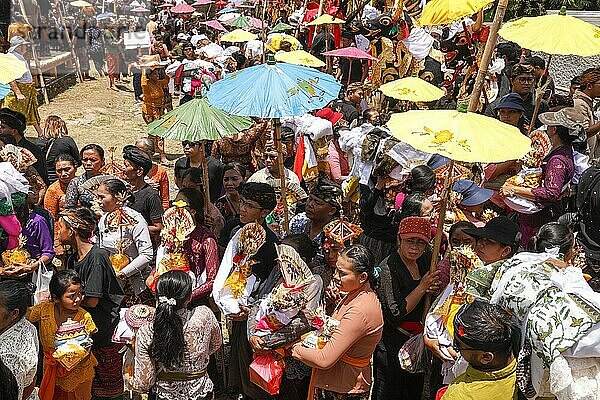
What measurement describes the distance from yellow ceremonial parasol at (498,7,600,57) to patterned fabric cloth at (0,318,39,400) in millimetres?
4111

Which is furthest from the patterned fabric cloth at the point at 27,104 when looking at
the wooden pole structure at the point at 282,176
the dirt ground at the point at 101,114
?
the wooden pole structure at the point at 282,176

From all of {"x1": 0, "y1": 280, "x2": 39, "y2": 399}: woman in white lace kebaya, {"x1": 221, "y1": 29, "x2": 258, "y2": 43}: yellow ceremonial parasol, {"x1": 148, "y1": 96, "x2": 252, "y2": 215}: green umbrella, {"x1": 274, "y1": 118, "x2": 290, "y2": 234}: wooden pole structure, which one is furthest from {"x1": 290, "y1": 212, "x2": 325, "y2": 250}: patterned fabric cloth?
{"x1": 221, "y1": 29, "x2": 258, "y2": 43}: yellow ceremonial parasol

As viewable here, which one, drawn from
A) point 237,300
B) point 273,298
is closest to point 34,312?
point 237,300

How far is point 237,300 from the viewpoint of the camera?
4020 millimetres

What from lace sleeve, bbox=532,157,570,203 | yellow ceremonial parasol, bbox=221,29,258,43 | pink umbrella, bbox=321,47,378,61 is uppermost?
lace sleeve, bbox=532,157,570,203

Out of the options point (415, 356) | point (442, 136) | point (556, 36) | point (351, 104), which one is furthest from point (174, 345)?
point (351, 104)

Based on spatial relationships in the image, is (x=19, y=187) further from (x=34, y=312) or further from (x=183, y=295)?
(x=183, y=295)

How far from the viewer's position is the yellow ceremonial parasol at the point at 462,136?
311 cm

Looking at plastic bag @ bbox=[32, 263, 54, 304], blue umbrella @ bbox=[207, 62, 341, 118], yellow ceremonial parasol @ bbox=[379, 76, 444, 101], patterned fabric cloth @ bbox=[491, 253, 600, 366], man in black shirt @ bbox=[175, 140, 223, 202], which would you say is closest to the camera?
patterned fabric cloth @ bbox=[491, 253, 600, 366]

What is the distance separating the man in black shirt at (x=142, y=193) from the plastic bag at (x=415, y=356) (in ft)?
7.93

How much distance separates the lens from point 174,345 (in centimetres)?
343

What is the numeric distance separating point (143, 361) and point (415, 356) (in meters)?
1.69

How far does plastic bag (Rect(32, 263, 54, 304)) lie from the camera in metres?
4.19

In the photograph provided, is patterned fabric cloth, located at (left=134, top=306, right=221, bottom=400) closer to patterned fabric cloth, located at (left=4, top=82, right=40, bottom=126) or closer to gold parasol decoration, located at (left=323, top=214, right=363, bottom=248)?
gold parasol decoration, located at (left=323, top=214, right=363, bottom=248)
